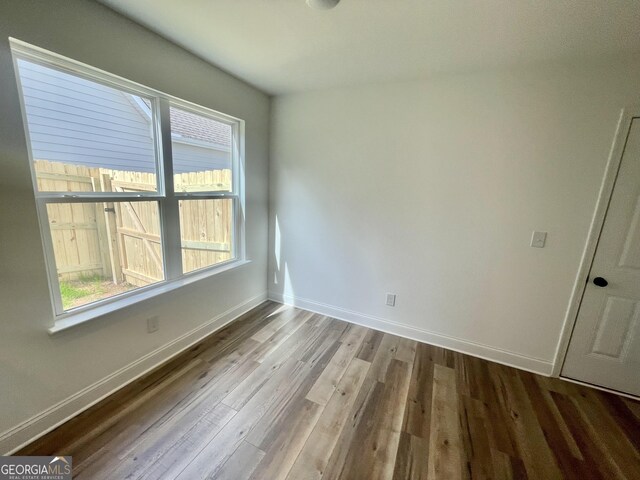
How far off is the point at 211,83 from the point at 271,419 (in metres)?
2.68

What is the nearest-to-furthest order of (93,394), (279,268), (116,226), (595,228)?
(93,394) → (116,226) → (595,228) → (279,268)

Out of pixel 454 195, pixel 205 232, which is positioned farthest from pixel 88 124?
pixel 454 195

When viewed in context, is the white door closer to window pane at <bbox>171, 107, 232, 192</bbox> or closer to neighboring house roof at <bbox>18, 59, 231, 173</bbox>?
window pane at <bbox>171, 107, 232, 192</bbox>

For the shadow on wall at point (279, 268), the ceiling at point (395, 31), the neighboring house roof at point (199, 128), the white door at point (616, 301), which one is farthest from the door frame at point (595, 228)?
the neighboring house roof at point (199, 128)

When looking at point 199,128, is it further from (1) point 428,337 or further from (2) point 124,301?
(1) point 428,337

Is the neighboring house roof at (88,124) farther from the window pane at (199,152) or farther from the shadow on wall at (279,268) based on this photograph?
the shadow on wall at (279,268)

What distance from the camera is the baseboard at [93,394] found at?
1359mm

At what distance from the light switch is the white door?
0.33 meters

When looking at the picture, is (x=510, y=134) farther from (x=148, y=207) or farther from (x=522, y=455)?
(x=148, y=207)

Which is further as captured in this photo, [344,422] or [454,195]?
[454,195]

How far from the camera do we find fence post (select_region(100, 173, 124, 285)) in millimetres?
1692

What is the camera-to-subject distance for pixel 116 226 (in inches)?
70.4

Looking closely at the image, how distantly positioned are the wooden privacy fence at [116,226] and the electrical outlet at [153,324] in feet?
0.98

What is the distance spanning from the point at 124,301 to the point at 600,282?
11.6 ft
